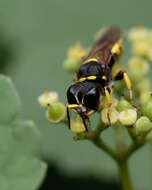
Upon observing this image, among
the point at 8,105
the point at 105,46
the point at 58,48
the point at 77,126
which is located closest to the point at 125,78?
the point at 105,46

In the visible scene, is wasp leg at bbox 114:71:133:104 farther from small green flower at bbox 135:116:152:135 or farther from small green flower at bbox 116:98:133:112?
small green flower at bbox 135:116:152:135

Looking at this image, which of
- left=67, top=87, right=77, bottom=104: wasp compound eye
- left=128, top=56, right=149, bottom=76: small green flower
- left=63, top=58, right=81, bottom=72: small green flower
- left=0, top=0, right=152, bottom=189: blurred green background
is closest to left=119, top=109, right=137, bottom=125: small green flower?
left=67, top=87, right=77, bottom=104: wasp compound eye

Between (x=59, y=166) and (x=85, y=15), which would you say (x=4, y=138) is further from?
(x=85, y=15)

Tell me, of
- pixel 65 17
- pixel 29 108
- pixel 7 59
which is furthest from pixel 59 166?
pixel 65 17

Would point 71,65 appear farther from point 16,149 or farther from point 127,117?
point 16,149

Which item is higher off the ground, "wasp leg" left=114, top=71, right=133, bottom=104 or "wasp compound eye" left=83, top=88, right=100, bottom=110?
"wasp leg" left=114, top=71, right=133, bottom=104

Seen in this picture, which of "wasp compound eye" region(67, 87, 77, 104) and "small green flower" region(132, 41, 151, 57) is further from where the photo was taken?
"small green flower" region(132, 41, 151, 57)

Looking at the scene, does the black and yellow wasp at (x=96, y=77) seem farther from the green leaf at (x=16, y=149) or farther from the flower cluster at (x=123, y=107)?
the green leaf at (x=16, y=149)
